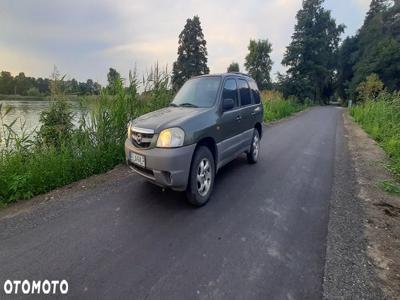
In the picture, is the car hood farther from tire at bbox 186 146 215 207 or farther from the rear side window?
the rear side window

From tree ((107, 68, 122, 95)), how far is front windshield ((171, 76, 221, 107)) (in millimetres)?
2015

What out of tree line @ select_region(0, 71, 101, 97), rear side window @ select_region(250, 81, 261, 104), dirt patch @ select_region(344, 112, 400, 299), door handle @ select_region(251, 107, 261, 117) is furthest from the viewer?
rear side window @ select_region(250, 81, 261, 104)

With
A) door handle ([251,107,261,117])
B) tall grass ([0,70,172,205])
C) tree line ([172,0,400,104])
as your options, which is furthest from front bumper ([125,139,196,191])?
tree line ([172,0,400,104])

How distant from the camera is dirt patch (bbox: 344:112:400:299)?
243 cm

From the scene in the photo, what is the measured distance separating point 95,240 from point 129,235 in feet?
1.35

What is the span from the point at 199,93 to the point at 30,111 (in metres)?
4.19

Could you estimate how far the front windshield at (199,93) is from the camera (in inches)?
174

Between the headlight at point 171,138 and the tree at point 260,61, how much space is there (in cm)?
5045

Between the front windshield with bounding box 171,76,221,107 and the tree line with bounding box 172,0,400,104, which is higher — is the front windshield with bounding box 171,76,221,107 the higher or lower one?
the lower one

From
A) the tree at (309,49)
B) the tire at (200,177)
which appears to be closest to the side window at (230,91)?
the tire at (200,177)

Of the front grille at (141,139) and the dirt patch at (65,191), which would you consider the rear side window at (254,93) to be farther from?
the dirt patch at (65,191)

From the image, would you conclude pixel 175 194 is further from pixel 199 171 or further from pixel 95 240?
pixel 95 240

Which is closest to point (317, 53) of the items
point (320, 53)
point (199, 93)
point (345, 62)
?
point (320, 53)

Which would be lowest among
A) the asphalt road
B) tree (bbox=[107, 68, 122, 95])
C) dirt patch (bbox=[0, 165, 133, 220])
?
the asphalt road
